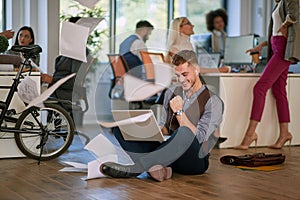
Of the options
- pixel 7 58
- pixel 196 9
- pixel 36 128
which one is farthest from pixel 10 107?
pixel 196 9

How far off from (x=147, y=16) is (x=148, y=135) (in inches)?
207

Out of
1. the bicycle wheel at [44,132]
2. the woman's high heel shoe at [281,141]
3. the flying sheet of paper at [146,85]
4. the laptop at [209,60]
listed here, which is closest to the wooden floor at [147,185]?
the bicycle wheel at [44,132]

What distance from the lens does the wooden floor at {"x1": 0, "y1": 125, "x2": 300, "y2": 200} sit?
325 cm

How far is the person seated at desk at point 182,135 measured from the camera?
3631 millimetres

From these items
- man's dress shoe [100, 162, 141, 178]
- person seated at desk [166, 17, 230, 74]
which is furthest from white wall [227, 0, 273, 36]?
man's dress shoe [100, 162, 141, 178]

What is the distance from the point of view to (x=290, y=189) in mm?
3461

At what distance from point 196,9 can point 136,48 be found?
2.70 m

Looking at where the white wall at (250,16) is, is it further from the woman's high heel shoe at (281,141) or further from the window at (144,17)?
the woman's high heel shoe at (281,141)

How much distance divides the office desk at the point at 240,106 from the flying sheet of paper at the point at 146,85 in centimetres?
92

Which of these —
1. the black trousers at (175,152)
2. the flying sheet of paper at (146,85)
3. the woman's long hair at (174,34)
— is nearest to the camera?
the black trousers at (175,152)

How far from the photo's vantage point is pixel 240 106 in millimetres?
5449

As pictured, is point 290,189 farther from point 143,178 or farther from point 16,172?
point 16,172

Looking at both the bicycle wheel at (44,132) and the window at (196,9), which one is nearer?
the bicycle wheel at (44,132)

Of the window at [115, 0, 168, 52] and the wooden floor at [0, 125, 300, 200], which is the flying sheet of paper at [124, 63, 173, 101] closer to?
the window at [115, 0, 168, 52]
